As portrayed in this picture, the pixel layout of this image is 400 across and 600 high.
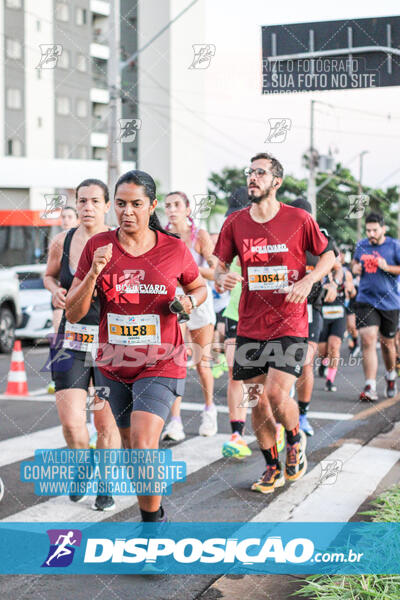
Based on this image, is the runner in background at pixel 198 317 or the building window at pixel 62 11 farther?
the building window at pixel 62 11

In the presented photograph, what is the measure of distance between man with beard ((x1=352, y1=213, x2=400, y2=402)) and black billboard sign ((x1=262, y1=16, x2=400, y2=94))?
15.3ft

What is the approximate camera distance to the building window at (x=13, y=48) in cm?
4536

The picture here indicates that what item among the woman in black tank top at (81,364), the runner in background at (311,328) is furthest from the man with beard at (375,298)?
the woman in black tank top at (81,364)

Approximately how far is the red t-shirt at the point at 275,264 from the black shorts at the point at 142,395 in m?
1.25

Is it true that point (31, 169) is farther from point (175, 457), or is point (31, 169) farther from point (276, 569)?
point (276, 569)

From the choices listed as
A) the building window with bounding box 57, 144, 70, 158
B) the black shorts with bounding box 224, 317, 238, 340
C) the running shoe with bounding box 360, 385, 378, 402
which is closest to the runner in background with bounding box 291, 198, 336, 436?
the black shorts with bounding box 224, 317, 238, 340

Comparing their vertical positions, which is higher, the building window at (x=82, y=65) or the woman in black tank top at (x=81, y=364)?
the building window at (x=82, y=65)

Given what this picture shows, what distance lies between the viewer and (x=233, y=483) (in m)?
6.00

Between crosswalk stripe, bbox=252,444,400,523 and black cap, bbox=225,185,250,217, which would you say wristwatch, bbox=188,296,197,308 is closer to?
crosswalk stripe, bbox=252,444,400,523

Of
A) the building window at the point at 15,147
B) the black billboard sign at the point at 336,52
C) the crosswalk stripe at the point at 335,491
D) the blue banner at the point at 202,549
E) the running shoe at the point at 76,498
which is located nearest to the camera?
the blue banner at the point at 202,549

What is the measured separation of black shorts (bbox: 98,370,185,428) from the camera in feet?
14.2

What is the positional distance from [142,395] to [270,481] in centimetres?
177

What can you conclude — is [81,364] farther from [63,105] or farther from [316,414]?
[63,105]

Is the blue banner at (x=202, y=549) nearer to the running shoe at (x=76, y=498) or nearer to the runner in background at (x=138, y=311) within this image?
the runner in background at (x=138, y=311)
